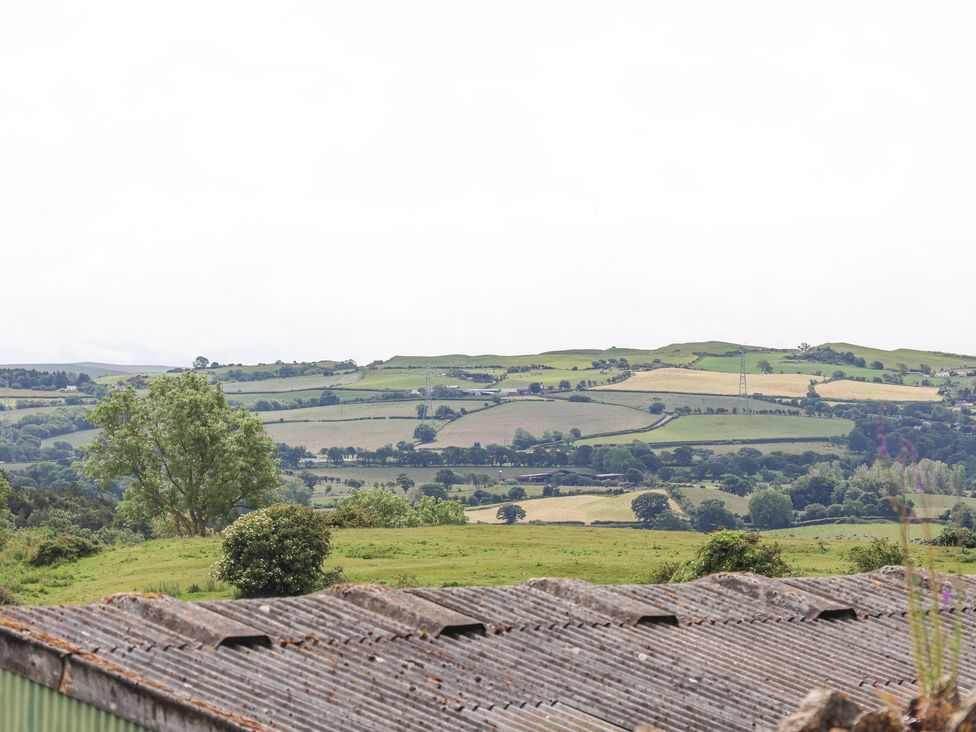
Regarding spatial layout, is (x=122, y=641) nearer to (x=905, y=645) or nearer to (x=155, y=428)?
(x=905, y=645)

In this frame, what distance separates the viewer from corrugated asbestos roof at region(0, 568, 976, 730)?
471 inches

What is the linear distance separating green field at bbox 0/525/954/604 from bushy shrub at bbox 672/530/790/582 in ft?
22.3

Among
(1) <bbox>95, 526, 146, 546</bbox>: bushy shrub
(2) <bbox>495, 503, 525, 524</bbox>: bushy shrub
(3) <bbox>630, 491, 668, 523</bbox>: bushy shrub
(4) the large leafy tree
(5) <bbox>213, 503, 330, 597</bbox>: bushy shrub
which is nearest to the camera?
(5) <bbox>213, 503, 330, 597</bbox>: bushy shrub

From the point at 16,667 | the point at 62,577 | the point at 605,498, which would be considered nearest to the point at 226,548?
the point at 62,577

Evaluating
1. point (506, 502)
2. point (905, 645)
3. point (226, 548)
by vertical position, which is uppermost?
point (905, 645)

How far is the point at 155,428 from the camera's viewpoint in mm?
86750

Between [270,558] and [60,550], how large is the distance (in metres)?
19.5

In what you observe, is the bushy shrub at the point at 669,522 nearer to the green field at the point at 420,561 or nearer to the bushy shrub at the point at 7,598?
the green field at the point at 420,561

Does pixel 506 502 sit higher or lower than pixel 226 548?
lower

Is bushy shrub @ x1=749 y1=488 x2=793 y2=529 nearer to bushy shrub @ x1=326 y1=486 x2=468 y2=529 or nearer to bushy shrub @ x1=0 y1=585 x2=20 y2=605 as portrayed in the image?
bushy shrub @ x1=326 y1=486 x2=468 y2=529

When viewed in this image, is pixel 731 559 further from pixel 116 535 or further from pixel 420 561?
pixel 116 535

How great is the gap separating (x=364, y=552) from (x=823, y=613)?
158ft

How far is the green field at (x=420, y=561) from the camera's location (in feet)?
179

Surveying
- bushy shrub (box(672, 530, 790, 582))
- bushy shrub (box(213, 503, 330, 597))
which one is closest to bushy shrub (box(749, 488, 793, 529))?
bushy shrub (box(672, 530, 790, 582))
